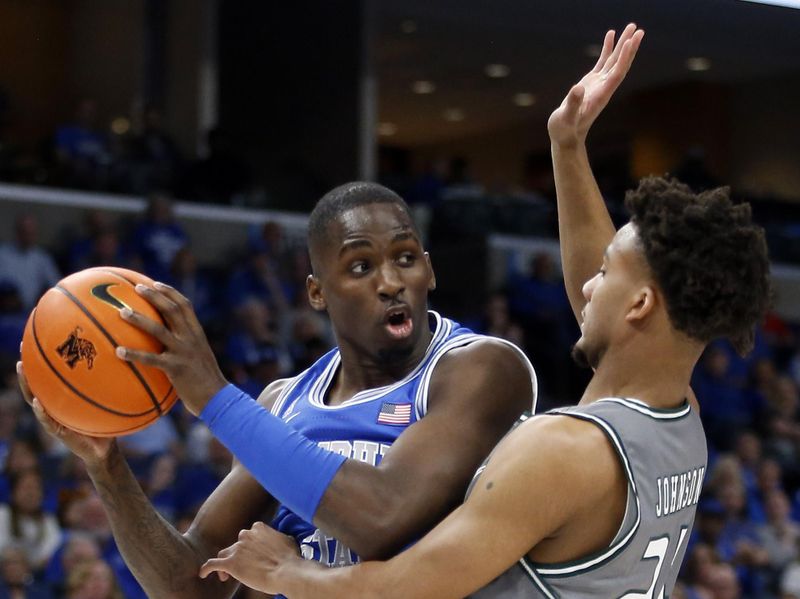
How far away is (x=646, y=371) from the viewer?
8.44ft

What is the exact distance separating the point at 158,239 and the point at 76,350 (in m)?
7.36

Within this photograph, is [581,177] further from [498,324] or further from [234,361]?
[498,324]

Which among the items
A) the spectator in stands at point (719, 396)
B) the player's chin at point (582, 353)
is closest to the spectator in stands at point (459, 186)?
the spectator in stands at point (719, 396)

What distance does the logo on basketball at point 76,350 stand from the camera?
8.48 ft

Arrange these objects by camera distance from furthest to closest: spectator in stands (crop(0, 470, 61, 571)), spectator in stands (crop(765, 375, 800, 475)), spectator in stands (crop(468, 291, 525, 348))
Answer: spectator in stands (crop(765, 375, 800, 475))
spectator in stands (crop(468, 291, 525, 348))
spectator in stands (crop(0, 470, 61, 571))

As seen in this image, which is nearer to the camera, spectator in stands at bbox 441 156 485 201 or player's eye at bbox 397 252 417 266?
player's eye at bbox 397 252 417 266

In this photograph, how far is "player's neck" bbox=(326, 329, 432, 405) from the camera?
291 cm

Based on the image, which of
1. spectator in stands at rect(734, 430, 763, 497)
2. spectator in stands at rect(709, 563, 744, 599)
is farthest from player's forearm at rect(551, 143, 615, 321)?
spectator in stands at rect(734, 430, 763, 497)

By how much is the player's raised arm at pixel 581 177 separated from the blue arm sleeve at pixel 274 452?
0.80m

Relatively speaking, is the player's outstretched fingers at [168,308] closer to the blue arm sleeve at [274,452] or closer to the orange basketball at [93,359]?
the orange basketball at [93,359]

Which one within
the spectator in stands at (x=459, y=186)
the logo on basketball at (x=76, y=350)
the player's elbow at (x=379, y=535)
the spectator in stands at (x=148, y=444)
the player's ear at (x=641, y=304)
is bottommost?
the spectator in stands at (x=459, y=186)

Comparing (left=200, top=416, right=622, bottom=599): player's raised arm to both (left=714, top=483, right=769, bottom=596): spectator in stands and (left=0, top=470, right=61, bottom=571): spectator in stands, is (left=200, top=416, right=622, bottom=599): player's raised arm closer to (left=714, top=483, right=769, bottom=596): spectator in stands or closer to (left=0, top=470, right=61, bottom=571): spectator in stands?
(left=0, top=470, right=61, bottom=571): spectator in stands

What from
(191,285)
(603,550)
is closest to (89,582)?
(191,285)

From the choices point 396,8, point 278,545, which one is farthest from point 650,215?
point 396,8
